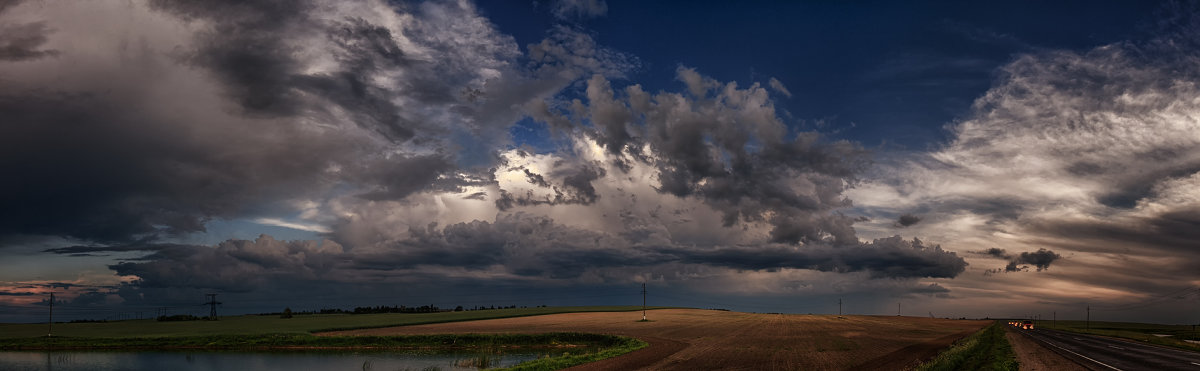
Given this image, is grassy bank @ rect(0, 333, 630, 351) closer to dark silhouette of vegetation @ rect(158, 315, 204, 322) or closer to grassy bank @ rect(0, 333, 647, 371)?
grassy bank @ rect(0, 333, 647, 371)

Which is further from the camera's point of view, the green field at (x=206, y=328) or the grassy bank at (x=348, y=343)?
the green field at (x=206, y=328)

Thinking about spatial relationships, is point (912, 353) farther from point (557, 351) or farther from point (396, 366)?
point (396, 366)

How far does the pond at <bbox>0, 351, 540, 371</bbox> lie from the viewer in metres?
57.8

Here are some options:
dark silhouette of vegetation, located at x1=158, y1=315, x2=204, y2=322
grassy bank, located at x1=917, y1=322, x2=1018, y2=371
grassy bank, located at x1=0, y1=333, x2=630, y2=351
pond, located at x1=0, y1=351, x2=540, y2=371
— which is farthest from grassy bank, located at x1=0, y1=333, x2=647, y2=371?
dark silhouette of vegetation, located at x1=158, y1=315, x2=204, y2=322

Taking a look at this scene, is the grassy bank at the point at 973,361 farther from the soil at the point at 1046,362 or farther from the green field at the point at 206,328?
the green field at the point at 206,328

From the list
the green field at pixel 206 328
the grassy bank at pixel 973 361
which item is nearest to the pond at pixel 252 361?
the green field at pixel 206 328

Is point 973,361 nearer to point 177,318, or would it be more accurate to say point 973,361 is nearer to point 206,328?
point 206,328

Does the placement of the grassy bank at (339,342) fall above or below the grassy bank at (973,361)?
below

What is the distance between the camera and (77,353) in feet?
259

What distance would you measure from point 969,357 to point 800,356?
12765mm

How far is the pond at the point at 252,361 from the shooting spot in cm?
5781

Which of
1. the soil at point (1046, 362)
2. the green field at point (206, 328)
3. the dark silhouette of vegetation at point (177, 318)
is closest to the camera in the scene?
the soil at point (1046, 362)

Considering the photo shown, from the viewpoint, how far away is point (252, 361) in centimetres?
6519

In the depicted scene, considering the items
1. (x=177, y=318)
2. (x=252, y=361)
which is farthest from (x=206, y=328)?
(x=177, y=318)
